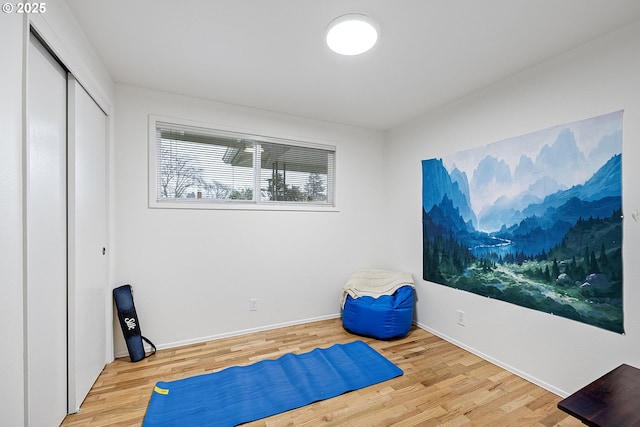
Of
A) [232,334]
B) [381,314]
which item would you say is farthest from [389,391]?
[232,334]

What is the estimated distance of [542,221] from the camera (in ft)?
7.18

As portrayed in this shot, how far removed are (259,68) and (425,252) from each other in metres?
2.59

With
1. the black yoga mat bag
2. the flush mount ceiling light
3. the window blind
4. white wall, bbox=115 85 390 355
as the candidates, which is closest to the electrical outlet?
white wall, bbox=115 85 390 355

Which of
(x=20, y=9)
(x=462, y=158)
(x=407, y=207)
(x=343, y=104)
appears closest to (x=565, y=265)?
(x=462, y=158)

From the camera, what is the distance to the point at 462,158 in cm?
282

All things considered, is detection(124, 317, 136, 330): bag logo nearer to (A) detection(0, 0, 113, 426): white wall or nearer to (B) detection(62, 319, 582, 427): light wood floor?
(B) detection(62, 319, 582, 427): light wood floor

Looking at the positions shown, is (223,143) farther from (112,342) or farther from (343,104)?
(112,342)

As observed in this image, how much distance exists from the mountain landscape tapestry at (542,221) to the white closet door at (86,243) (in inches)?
125

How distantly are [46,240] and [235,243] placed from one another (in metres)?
1.62

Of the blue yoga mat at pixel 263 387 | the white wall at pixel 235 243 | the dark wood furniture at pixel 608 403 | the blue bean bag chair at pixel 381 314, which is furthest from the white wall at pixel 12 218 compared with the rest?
the blue bean bag chair at pixel 381 314

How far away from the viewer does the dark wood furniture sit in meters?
1.11

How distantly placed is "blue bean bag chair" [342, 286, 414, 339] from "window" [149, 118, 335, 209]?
52.0 inches

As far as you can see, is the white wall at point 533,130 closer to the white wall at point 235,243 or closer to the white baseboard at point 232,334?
the white wall at point 235,243

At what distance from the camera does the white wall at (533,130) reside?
175 cm
